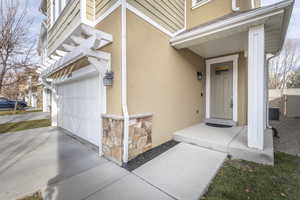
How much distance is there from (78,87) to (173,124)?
3727mm

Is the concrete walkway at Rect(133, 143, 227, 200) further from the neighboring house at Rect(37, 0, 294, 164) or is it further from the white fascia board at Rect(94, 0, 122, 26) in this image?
the white fascia board at Rect(94, 0, 122, 26)

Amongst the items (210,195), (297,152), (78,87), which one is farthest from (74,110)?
(297,152)

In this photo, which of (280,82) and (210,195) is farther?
(280,82)

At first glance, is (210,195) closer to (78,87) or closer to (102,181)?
(102,181)

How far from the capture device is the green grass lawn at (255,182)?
2.19 metres

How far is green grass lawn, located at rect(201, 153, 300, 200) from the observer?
2191 millimetres

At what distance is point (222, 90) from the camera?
584 centimetres

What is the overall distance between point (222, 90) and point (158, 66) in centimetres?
342

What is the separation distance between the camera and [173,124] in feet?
14.9

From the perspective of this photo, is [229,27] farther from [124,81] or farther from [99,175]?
[99,175]

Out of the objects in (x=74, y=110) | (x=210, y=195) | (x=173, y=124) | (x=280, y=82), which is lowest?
(x=210, y=195)

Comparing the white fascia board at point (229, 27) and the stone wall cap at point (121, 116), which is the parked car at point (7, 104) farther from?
the white fascia board at point (229, 27)

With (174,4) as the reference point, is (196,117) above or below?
below

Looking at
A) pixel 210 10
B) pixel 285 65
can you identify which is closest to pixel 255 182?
pixel 210 10
